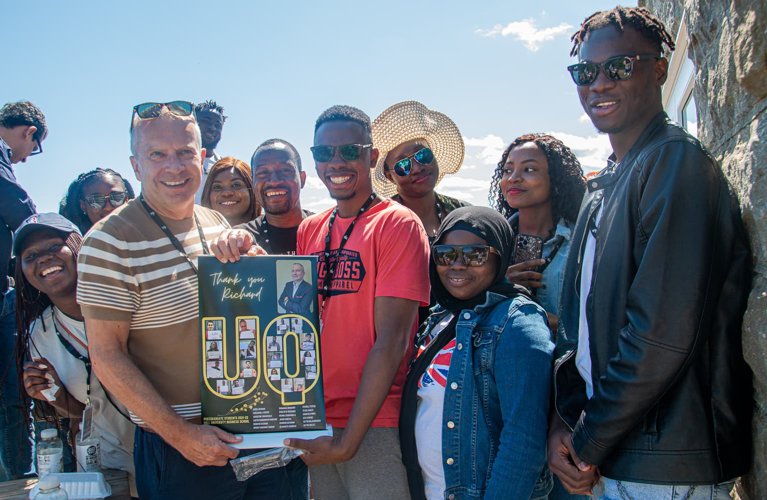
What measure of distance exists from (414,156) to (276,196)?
1.11 metres

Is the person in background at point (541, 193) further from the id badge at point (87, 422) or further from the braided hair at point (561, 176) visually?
the id badge at point (87, 422)

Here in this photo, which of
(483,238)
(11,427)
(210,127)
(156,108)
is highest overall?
(210,127)

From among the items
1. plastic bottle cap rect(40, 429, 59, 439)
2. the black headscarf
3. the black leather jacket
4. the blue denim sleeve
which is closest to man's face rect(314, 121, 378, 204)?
the black headscarf

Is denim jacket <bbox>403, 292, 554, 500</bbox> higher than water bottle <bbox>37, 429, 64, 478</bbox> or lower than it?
higher

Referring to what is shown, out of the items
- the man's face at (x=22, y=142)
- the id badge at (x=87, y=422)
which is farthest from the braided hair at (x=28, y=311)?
the man's face at (x=22, y=142)

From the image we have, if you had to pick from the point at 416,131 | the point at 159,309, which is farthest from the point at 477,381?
the point at 416,131

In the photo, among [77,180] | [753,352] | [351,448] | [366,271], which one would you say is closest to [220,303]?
[366,271]

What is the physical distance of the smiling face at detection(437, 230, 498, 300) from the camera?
273 cm

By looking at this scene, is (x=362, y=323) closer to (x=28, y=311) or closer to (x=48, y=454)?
(x=48, y=454)

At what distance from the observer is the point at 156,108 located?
8.59 ft

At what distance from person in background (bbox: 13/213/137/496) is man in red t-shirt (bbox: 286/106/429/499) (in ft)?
4.41

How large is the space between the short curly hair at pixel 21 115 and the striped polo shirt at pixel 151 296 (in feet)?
13.4

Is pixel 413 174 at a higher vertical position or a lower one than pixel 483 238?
higher

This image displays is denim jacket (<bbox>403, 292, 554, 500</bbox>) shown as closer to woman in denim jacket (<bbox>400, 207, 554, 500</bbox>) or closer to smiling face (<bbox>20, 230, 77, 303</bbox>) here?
woman in denim jacket (<bbox>400, 207, 554, 500</bbox>)
